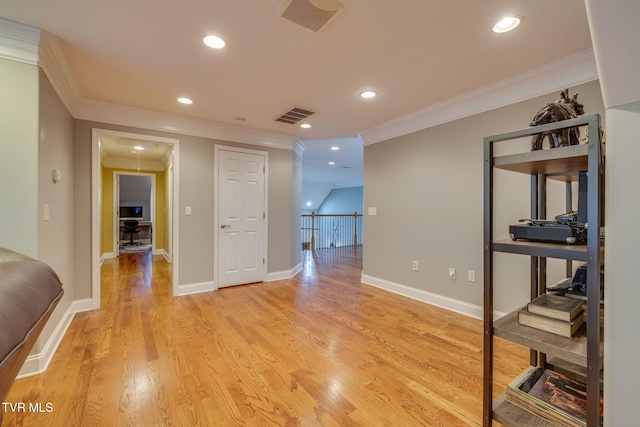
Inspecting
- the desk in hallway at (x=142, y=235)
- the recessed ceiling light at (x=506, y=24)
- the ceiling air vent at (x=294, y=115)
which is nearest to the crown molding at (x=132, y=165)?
the desk in hallway at (x=142, y=235)

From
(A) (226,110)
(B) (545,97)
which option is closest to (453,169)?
(B) (545,97)

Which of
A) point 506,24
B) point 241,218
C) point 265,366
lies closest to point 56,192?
point 241,218

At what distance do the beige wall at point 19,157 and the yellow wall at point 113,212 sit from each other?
4663 mm

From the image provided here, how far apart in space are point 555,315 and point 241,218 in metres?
3.64

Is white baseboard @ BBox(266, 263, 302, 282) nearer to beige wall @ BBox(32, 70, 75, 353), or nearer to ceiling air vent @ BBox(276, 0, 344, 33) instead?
beige wall @ BBox(32, 70, 75, 353)

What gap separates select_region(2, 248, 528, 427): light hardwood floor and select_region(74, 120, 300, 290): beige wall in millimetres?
570

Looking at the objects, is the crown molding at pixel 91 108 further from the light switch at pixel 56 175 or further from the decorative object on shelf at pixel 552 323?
the decorative object on shelf at pixel 552 323

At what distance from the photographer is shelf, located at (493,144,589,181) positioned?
1014 mm

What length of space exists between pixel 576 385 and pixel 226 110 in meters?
3.64

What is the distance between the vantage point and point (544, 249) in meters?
1.07

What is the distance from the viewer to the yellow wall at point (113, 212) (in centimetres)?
611

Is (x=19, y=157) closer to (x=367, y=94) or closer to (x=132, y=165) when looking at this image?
(x=367, y=94)

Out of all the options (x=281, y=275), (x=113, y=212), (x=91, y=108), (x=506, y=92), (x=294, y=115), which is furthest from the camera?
(x=113, y=212)

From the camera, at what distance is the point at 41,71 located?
193 centimetres
